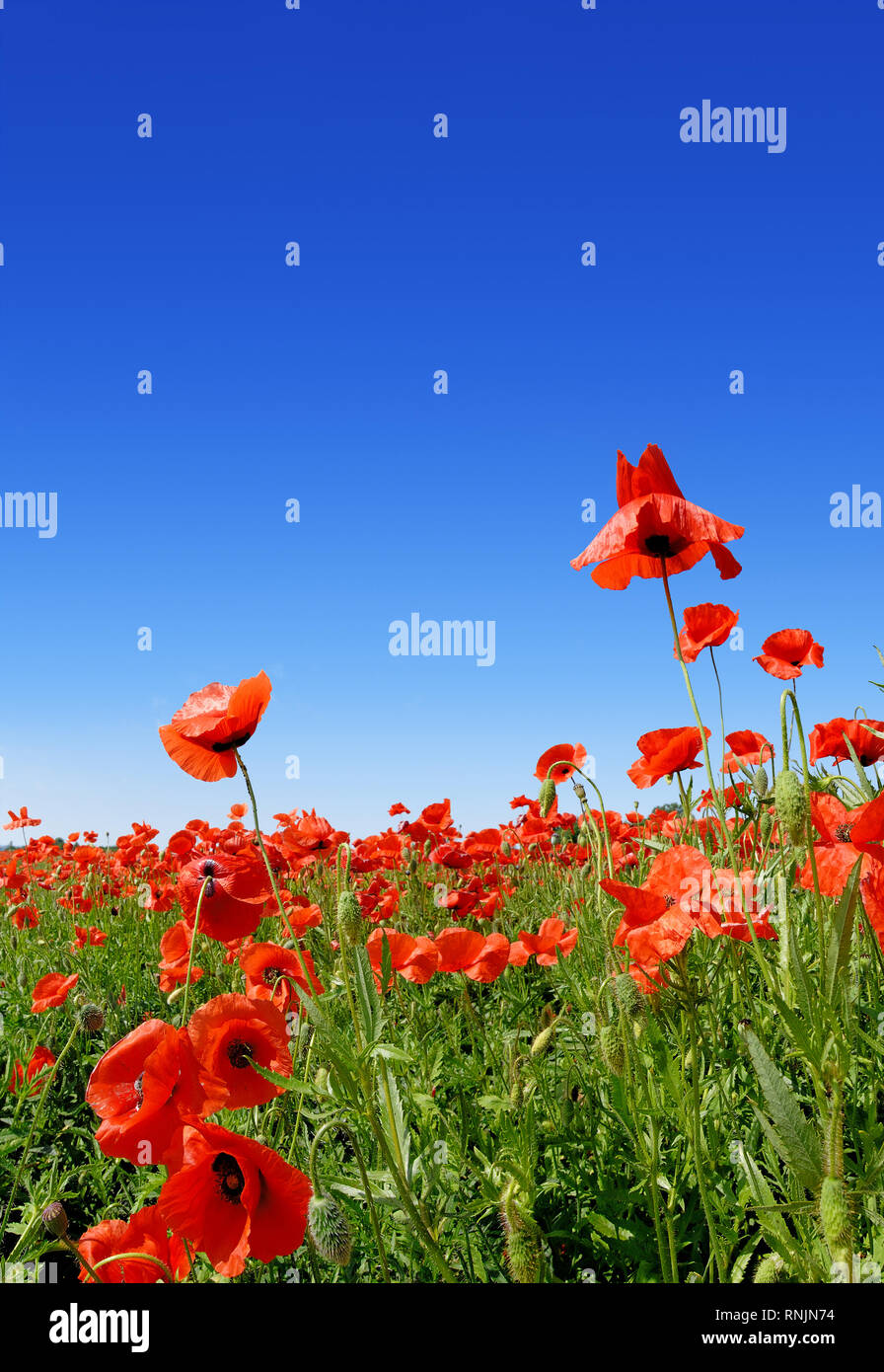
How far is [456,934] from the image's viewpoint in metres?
2.55

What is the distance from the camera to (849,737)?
2355 mm

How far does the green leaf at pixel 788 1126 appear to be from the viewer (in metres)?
0.93

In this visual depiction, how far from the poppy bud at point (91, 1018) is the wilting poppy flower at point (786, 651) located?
8.22 feet

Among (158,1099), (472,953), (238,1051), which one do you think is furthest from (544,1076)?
(158,1099)

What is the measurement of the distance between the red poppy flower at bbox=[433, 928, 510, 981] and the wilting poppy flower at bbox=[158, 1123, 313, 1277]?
1.29m

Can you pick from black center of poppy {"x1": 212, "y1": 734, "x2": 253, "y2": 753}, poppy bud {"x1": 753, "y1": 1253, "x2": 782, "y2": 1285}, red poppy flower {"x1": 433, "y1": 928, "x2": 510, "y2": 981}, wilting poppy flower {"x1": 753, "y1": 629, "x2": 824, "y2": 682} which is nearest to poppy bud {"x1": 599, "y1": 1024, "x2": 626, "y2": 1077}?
poppy bud {"x1": 753, "y1": 1253, "x2": 782, "y2": 1285}

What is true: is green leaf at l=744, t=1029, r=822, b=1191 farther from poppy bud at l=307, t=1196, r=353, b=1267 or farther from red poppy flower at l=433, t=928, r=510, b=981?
red poppy flower at l=433, t=928, r=510, b=981

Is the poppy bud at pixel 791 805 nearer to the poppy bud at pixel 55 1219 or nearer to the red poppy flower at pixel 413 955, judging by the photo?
the poppy bud at pixel 55 1219

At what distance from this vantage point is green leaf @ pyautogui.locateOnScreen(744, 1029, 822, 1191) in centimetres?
93

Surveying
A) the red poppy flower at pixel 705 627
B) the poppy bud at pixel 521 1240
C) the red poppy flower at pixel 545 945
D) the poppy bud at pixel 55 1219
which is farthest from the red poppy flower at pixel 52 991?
the red poppy flower at pixel 705 627

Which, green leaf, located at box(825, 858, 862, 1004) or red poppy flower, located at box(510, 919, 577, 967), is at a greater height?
green leaf, located at box(825, 858, 862, 1004)
